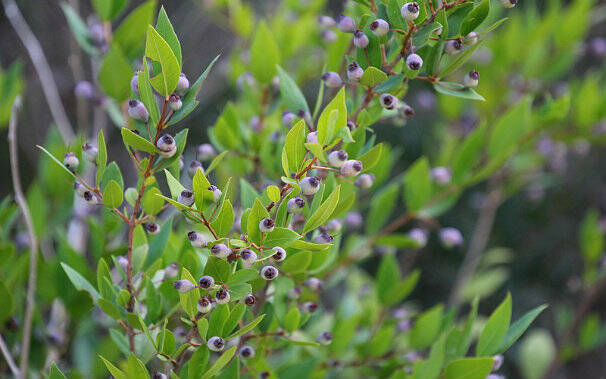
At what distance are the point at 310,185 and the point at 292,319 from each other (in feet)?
0.50

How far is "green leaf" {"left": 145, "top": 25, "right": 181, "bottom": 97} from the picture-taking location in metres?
0.38

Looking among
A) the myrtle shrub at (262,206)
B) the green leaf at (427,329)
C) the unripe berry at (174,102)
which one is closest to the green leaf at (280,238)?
the myrtle shrub at (262,206)

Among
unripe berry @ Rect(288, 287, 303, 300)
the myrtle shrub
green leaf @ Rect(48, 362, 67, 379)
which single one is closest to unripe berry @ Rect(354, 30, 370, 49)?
the myrtle shrub

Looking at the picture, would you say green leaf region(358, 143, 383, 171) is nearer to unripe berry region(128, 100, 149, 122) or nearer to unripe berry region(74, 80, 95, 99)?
unripe berry region(128, 100, 149, 122)

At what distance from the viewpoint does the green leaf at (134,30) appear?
63cm

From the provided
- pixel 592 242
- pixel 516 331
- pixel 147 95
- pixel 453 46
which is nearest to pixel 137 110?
pixel 147 95

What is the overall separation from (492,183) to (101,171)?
2.84 feet

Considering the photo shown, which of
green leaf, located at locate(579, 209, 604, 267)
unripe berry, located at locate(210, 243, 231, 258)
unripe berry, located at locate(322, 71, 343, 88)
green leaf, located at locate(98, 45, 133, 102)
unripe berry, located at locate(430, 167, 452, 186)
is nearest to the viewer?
unripe berry, located at locate(210, 243, 231, 258)

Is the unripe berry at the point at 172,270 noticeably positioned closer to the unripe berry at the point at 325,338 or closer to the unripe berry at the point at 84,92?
the unripe berry at the point at 325,338

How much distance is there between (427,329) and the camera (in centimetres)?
66

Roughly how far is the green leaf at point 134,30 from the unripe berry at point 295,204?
0.33 meters

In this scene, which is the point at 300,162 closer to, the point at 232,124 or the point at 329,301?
the point at 232,124

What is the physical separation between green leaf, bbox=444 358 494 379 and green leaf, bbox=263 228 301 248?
18cm

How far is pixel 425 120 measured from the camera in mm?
1738
